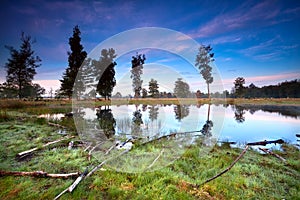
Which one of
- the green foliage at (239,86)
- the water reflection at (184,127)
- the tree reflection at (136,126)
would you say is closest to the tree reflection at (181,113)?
the water reflection at (184,127)

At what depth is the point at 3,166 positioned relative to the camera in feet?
13.1

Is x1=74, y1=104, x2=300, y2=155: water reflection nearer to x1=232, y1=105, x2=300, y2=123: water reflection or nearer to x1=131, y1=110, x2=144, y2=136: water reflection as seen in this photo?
x1=131, y1=110, x2=144, y2=136: water reflection

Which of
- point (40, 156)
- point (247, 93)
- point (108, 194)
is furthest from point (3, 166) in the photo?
point (247, 93)

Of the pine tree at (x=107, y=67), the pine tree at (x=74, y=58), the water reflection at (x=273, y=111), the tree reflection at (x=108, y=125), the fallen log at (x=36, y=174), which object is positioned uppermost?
the pine tree at (x=74, y=58)

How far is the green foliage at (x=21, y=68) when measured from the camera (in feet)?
101

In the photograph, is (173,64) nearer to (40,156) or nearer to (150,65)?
(150,65)

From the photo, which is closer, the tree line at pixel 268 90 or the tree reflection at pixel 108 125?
the tree reflection at pixel 108 125

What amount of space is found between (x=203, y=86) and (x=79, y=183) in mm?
5798

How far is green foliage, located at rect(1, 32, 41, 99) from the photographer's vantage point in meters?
30.7

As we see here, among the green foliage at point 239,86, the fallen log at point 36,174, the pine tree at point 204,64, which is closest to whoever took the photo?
the fallen log at point 36,174

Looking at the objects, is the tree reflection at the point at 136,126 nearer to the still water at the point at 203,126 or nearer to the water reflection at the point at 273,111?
the still water at the point at 203,126

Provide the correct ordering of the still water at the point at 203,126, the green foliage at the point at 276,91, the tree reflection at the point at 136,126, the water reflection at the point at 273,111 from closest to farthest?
the still water at the point at 203,126, the tree reflection at the point at 136,126, the water reflection at the point at 273,111, the green foliage at the point at 276,91

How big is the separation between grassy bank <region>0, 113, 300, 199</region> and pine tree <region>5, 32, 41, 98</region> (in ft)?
113

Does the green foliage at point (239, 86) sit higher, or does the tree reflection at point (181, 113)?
the green foliage at point (239, 86)
